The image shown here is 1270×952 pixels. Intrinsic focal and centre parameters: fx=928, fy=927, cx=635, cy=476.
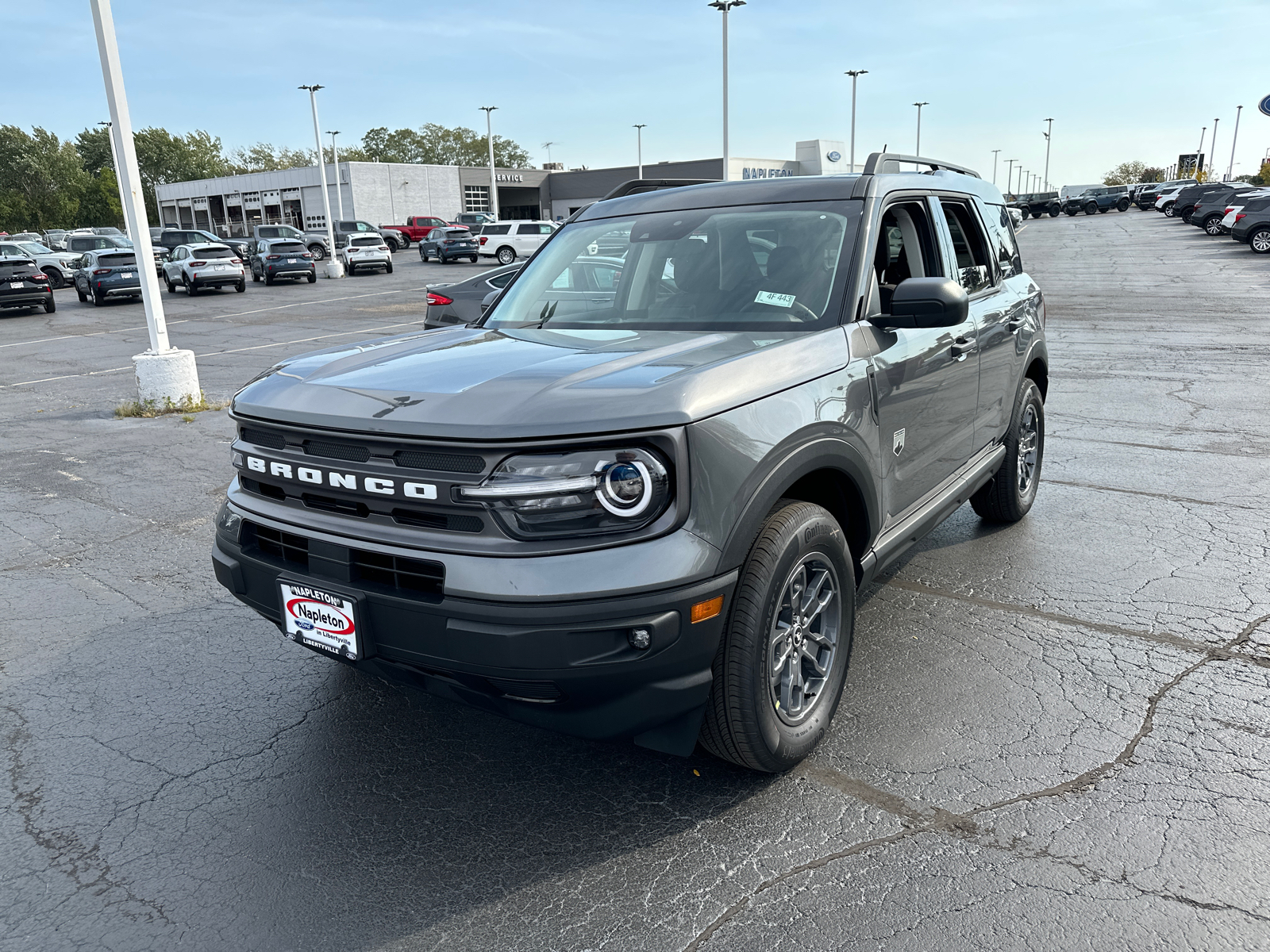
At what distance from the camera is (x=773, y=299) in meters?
3.54

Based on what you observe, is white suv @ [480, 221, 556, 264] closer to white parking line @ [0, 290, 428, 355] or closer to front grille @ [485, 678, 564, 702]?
white parking line @ [0, 290, 428, 355]

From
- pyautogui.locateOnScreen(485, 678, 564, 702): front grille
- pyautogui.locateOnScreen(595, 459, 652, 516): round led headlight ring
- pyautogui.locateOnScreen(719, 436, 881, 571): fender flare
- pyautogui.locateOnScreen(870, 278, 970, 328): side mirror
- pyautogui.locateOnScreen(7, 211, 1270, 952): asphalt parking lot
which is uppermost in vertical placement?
pyautogui.locateOnScreen(870, 278, 970, 328): side mirror

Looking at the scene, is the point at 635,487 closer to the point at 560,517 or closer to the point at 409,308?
the point at 560,517

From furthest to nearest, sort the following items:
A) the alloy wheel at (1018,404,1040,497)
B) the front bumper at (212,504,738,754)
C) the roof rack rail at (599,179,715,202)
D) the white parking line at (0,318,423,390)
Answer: the white parking line at (0,318,423,390)
the alloy wheel at (1018,404,1040,497)
the roof rack rail at (599,179,715,202)
the front bumper at (212,504,738,754)

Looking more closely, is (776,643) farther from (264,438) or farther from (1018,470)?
(1018,470)

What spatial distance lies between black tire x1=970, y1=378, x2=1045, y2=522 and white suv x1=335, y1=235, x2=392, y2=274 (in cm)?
3536

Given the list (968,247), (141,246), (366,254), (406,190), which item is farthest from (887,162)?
(406,190)

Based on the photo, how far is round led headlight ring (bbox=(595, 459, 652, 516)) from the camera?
2477 mm

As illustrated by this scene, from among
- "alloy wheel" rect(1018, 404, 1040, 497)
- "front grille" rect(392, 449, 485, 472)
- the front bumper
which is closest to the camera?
the front bumper

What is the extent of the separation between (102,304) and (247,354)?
1652 centimetres

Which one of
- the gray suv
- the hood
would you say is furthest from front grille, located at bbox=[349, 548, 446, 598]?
the hood

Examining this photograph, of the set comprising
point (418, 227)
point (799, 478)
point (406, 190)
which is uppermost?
point (406, 190)

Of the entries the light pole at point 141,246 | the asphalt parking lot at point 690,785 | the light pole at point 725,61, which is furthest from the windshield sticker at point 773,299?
the light pole at point 725,61

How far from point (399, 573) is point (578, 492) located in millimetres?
594
